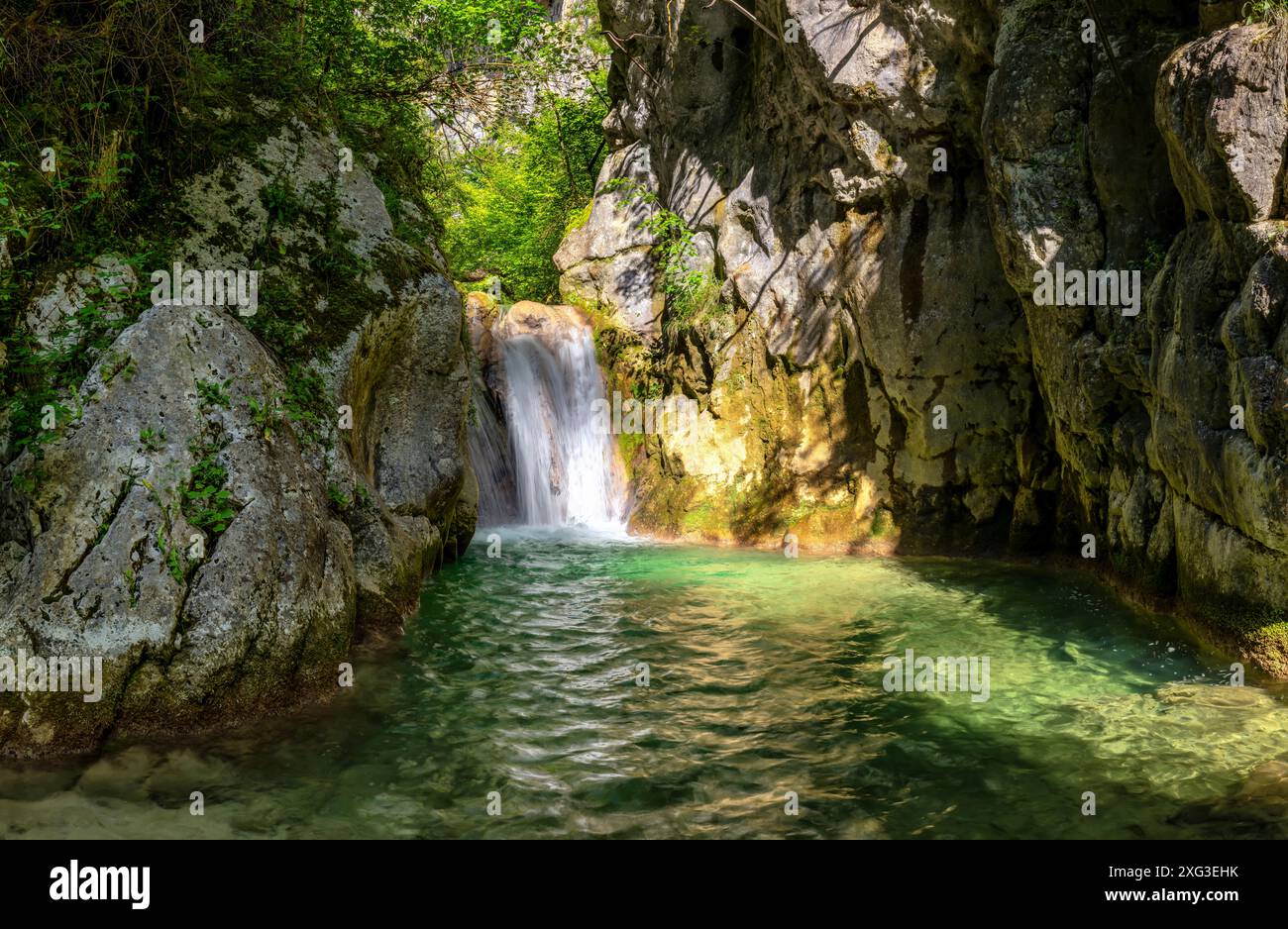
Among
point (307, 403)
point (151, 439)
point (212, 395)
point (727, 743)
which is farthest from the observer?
point (307, 403)

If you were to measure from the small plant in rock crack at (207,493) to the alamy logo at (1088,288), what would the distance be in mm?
7487

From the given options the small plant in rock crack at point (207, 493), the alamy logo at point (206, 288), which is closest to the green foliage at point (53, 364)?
the alamy logo at point (206, 288)

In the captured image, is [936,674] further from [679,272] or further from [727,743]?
[679,272]

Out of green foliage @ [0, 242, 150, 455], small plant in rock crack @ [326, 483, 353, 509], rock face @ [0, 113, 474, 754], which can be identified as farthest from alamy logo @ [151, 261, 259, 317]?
small plant in rock crack @ [326, 483, 353, 509]

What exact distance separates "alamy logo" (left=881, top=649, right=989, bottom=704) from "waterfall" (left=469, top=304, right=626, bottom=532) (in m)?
7.46

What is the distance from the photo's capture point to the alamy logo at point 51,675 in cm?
480

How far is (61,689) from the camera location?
15.9ft

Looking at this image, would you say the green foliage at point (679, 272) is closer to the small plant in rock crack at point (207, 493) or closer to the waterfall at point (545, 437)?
the waterfall at point (545, 437)

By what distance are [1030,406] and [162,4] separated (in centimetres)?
946

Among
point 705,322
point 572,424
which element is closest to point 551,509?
point 572,424

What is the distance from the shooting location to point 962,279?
1084 centimetres

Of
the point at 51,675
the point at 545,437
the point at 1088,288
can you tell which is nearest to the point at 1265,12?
the point at 1088,288

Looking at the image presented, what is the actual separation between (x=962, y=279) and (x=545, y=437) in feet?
22.4

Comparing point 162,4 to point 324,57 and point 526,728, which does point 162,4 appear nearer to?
point 324,57
